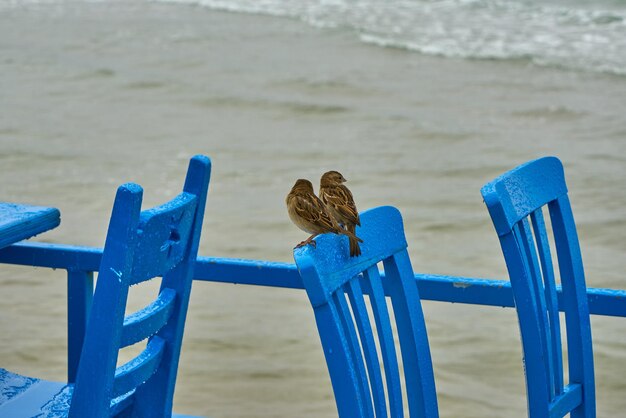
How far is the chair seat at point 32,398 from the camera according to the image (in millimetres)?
2320

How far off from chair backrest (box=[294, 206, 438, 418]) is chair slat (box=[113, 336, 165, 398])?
35 centimetres

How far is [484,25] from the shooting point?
15922 mm

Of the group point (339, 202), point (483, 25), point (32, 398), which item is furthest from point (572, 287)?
point (483, 25)

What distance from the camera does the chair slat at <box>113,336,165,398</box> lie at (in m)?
1.73

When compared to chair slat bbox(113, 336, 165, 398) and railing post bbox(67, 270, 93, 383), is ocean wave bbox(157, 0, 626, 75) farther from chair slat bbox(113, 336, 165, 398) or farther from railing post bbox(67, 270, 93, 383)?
chair slat bbox(113, 336, 165, 398)

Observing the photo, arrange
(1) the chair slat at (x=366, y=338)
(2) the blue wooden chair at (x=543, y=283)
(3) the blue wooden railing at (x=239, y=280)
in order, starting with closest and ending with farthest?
(1) the chair slat at (x=366, y=338)
(2) the blue wooden chair at (x=543, y=283)
(3) the blue wooden railing at (x=239, y=280)

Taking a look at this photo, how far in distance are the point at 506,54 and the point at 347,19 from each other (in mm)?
3078

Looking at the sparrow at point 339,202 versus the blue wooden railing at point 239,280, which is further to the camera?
the blue wooden railing at point 239,280

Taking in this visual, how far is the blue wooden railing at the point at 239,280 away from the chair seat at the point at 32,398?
0.26 meters

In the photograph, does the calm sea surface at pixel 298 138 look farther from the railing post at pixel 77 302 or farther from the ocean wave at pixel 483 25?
the railing post at pixel 77 302

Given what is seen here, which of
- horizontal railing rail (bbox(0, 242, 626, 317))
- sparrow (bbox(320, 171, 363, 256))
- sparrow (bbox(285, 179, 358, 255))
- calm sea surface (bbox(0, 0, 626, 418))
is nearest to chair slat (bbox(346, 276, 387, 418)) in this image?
sparrow (bbox(320, 171, 363, 256))

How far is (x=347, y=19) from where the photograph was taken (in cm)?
1636

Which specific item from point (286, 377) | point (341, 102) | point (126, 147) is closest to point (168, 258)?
point (286, 377)

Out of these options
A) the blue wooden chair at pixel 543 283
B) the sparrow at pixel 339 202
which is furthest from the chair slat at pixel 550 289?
the sparrow at pixel 339 202
